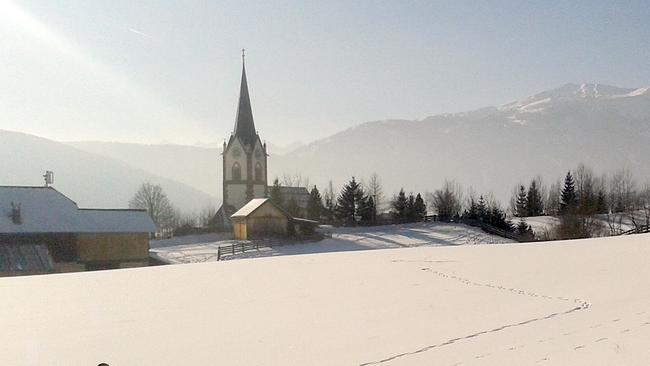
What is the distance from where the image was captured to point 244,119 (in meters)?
61.7

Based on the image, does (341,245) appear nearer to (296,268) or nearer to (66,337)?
(296,268)

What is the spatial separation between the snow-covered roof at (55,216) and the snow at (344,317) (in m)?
16.4

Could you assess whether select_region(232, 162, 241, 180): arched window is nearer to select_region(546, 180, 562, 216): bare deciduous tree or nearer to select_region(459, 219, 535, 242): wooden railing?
select_region(459, 219, 535, 242): wooden railing

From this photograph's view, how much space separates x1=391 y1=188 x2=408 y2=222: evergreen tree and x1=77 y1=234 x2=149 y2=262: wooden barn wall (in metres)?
34.5

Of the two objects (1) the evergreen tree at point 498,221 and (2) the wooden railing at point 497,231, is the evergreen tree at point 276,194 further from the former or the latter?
(1) the evergreen tree at point 498,221

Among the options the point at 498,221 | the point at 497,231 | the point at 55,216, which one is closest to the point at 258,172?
the point at 498,221

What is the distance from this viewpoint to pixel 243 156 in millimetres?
60656

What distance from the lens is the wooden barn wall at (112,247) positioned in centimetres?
2742

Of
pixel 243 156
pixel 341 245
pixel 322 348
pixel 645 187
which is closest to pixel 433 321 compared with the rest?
pixel 322 348

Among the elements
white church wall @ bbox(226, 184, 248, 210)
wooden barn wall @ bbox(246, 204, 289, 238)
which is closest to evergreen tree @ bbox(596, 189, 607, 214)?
wooden barn wall @ bbox(246, 204, 289, 238)

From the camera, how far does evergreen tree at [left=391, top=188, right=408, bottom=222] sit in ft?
193

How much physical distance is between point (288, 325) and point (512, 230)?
4508cm

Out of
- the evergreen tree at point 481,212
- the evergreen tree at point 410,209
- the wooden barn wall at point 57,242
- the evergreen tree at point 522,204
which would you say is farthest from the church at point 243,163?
the wooden barn wall at point 57,242

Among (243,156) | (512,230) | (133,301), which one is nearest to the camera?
(133,301)
